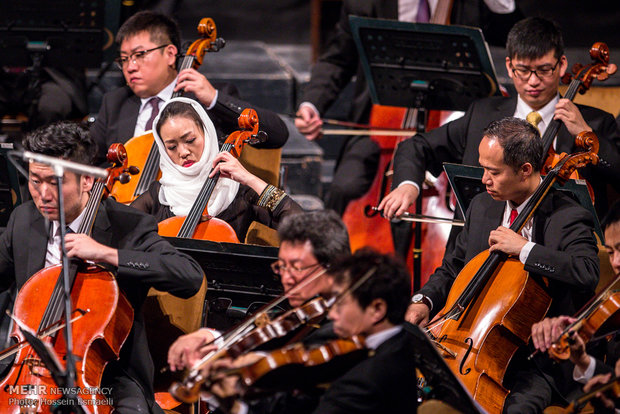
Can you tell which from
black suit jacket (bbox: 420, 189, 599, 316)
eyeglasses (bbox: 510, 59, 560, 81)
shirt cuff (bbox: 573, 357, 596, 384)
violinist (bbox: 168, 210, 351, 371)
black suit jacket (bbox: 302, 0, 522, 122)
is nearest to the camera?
violinist (bbox: 168, 210, 351, 371)

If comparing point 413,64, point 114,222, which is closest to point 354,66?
point 413,64

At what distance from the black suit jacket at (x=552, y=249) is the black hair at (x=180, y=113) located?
45.2 inches

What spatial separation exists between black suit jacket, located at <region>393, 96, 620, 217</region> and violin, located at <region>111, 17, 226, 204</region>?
984 millimetres

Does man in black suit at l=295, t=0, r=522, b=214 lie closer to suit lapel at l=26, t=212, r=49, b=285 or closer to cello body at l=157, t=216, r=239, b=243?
cello body at l=157, t=216, r=239, b=243

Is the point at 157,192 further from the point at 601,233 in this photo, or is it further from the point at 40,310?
the point at 601,233

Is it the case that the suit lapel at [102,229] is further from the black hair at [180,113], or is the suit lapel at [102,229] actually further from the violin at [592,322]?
the violin at [592,322]

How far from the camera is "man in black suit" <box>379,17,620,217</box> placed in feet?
12.2

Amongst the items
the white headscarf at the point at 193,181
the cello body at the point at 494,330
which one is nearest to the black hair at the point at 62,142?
the white headscarf at the point at 193,181

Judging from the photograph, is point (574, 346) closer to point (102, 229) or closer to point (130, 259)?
point (130, 259)

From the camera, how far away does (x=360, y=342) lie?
7.42 feet

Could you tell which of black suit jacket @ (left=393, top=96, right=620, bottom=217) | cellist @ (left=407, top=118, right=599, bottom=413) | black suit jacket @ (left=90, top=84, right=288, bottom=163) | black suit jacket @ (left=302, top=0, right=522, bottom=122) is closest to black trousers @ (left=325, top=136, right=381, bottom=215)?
black suit jacket @ (left=302, top=0, right=522, bottom=122)

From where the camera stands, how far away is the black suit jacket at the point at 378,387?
2240 millimetres

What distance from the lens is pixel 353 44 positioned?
4910 mm

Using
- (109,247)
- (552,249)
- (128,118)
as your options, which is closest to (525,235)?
(552,249)
